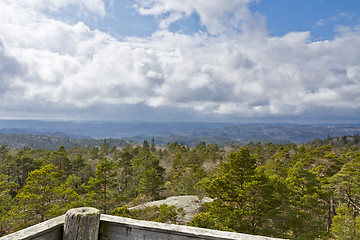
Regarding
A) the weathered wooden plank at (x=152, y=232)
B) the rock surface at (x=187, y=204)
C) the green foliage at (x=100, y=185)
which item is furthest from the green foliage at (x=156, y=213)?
the weathered wooden plank at (x=152, y=232)

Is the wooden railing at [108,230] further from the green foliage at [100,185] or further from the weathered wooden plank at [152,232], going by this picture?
the green foliage at [100,185]

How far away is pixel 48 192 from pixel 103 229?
19340 mm

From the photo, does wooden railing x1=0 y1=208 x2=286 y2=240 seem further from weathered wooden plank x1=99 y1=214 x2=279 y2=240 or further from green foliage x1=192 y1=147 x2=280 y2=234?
green foliage x1=192 y1=147 x2=280 y2=234

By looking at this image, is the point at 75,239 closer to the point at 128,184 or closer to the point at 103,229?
the point at 103,229

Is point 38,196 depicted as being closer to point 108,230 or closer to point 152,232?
point 108,230

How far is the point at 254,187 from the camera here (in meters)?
14.8

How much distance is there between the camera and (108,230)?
7.43ft

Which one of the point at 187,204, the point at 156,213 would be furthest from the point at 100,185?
the point at 187,204

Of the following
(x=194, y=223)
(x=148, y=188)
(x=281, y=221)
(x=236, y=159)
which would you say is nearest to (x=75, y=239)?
(x=194, y=223)

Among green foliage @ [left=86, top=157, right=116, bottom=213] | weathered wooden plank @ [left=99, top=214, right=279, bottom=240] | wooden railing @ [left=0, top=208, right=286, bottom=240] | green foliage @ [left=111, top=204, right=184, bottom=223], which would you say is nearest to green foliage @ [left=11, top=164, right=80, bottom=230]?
green foliage @ [left=86, top=157, right=116, bottom=213]

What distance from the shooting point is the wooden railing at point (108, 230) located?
2.01 metres

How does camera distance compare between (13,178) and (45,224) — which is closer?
(45,224)

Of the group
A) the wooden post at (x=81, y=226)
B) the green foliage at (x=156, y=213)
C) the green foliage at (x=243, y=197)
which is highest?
the wooden post at (x=81, y=226)

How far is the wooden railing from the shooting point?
2.01 meters
